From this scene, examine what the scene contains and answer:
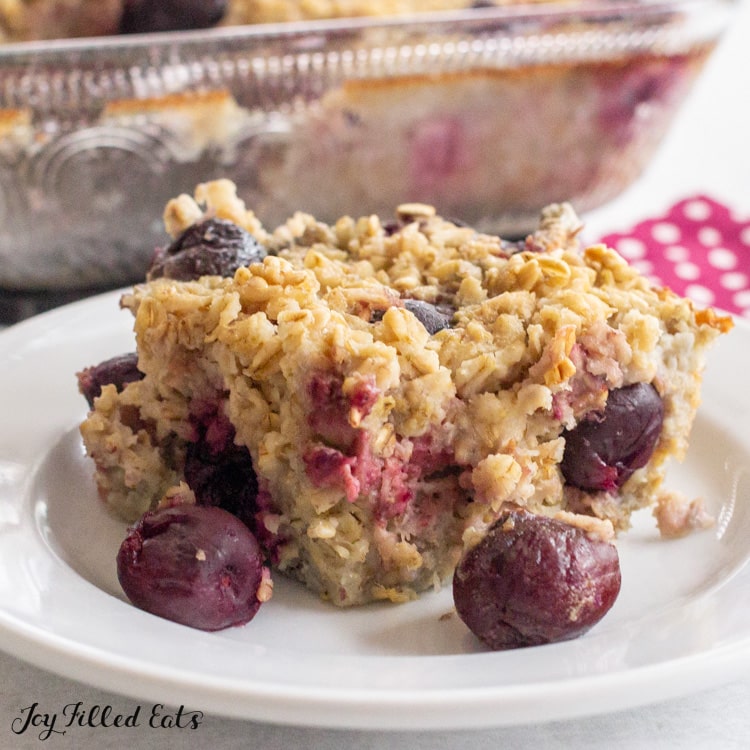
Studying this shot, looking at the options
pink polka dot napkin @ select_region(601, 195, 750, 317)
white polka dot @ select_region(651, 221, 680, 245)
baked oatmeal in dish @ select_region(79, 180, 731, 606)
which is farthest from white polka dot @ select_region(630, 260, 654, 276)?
baked oatmeal in dish @ select_region(79, 180, 731, 606)

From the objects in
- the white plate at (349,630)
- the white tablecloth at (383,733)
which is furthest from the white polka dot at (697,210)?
the white tablecloth at (383,733)

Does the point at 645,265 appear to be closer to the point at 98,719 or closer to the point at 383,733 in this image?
the point at 383,733

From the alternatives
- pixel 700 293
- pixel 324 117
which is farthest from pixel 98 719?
pixel 700 293

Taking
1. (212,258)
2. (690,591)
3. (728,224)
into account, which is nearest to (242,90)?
(212,258)

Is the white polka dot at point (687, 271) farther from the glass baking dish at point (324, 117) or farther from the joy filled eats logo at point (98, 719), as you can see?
the joy filled eats logo at point (98, 719)

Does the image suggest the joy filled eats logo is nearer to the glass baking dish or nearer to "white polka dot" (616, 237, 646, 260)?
the glass baking dish

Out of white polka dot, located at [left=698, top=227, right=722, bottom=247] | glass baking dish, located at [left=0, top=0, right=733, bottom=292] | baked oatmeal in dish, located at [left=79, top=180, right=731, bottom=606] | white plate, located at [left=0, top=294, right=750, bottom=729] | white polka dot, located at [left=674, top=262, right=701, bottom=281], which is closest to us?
white plate, located at [left=0, top=294, right=750, bottom=729]
